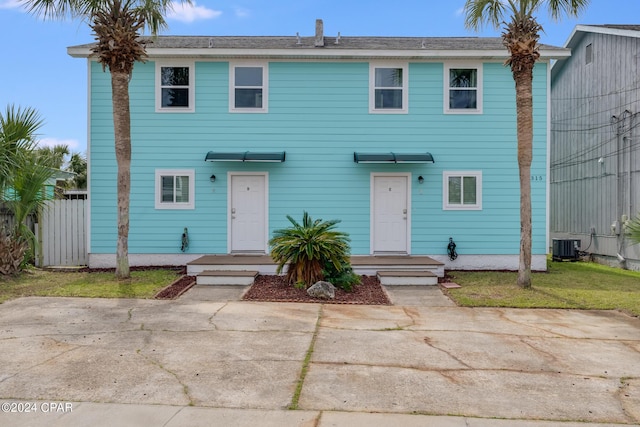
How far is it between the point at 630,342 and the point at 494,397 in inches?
114

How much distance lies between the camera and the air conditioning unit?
15039 mm

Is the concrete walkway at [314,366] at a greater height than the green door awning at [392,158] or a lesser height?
lesser

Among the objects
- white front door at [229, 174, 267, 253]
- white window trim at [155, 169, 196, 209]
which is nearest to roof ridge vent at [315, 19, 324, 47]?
white front door at [229, 174, 267, 253]

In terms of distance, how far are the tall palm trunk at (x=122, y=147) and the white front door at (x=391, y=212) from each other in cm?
591

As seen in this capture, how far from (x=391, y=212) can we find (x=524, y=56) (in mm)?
4771

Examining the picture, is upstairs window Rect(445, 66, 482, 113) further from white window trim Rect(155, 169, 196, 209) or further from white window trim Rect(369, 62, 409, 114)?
white window trim Rect(155, 169, 196, 209)

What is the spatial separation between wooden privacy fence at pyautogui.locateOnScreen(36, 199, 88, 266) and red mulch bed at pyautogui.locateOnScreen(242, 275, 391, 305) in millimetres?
5426

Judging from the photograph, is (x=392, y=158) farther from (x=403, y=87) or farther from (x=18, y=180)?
(x=18, y=180)

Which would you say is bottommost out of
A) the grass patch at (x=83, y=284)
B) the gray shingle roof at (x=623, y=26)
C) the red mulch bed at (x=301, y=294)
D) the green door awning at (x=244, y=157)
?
the red mulch bed at (x=301, y=294)

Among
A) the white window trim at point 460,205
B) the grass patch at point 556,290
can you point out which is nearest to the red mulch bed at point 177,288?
the grass patch at point 556,290

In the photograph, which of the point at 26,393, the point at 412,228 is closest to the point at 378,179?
the point at 412,228

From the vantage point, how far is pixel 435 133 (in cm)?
1212

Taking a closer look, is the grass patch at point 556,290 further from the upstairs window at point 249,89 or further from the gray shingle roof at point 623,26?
the gray shingle roof at point 623,26

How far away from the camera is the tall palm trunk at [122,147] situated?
970cm
